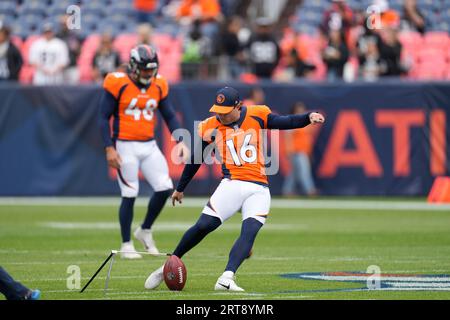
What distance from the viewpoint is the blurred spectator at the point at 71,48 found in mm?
23812

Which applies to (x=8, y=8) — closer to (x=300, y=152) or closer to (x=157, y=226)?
(x=300, y=152)

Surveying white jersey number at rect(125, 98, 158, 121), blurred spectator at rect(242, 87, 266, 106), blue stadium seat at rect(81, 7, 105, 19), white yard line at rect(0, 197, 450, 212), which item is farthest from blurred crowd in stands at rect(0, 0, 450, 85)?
white jersey number at rect(125, 98, 158, 121)

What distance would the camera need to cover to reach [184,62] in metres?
24.0

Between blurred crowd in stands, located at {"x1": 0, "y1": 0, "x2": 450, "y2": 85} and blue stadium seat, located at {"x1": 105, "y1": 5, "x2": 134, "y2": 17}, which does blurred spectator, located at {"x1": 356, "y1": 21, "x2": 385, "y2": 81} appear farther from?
blue stadium seat, located at {"x1": 105, "y1": 5, "x2": 134, "y2": 17}

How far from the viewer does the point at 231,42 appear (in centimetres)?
2364

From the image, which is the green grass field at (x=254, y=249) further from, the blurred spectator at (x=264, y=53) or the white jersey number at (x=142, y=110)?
the blurred spectator at (x=264, y=53)

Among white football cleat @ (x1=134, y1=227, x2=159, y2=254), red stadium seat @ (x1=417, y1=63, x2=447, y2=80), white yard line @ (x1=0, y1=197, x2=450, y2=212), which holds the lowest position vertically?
white yard line @ (x1=0, y1=197, x2=450, y2=212)

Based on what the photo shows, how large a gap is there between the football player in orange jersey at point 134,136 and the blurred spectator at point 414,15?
11823 mm

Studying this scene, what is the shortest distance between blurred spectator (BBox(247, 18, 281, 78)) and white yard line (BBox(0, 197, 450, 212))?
2961 mm

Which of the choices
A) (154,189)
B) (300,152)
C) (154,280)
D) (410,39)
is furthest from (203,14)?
(154,280)

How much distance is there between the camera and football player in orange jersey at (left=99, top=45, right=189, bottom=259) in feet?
42.4

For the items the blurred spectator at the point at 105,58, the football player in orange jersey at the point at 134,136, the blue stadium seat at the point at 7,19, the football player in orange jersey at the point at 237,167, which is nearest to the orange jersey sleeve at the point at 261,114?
the football player in orange jersey at the point at 237,167

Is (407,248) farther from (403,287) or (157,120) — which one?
(157,120)

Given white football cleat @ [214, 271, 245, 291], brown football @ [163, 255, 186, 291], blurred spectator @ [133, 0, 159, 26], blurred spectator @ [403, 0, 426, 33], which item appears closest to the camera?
white football cleat @ [214, 271, 245, 291]
